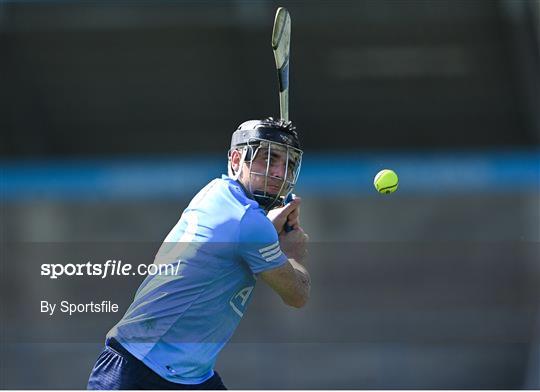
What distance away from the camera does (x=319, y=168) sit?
240 inches

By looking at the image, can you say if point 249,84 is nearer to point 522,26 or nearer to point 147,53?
point 147,53

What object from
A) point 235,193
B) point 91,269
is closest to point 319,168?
point 91,269

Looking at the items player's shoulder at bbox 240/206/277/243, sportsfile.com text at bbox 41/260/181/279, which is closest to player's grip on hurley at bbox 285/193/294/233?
player's shoulder at bbox 240/206/277/243

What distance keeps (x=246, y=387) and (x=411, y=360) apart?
0.96 m

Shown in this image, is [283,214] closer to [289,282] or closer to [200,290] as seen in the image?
[289,282]

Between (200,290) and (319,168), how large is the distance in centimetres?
343

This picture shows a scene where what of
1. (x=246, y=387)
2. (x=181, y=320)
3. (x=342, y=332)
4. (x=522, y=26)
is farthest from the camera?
(x=522, y=26)

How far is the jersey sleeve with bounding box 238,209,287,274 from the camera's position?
106 inches

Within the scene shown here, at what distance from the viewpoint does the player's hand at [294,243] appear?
2924 mm

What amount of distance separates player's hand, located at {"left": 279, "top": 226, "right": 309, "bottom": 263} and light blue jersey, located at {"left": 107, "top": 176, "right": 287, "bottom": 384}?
165mm

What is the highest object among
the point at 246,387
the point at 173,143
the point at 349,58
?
the point at 349,58

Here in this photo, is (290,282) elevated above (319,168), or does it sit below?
below

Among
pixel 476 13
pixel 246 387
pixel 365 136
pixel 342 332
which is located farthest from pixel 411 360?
pixel 476 13

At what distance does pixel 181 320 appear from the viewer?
272 cm
